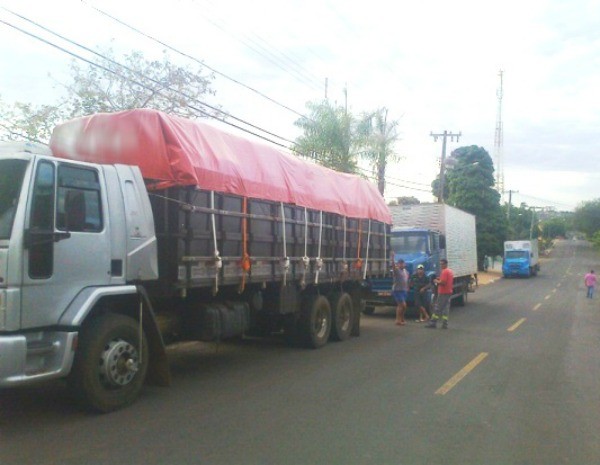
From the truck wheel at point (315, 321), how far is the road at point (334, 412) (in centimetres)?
28

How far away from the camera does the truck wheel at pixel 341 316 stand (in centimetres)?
1295

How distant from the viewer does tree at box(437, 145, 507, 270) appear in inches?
2191

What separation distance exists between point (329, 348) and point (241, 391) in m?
4.23

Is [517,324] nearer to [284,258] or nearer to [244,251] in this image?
[284,258]

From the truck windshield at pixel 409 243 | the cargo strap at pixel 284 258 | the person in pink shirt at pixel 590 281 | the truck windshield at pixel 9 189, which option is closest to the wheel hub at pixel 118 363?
the truck windshield at pixel 9 189

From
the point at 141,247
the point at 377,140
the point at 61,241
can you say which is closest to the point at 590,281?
the point at 377,140

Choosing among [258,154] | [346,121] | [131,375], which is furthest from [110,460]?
[346,121]

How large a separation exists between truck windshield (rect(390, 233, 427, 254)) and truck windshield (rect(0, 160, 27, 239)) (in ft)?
45.4

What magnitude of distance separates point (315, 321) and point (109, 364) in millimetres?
5734

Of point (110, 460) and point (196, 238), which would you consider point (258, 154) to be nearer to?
point (196, 238)

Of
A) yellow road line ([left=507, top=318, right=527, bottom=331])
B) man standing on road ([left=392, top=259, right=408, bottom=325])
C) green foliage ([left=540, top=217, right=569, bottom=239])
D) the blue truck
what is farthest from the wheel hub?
green foliage ([left=540, top=217, right=569, bottom=239])

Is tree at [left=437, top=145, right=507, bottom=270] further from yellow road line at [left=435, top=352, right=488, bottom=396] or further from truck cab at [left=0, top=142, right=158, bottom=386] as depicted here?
truck cab at [left=0, top=142, right=158, bottom=386]

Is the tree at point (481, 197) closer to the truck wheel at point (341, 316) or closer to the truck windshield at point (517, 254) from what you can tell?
the truck windshield at point (517, 254)

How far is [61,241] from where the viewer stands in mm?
6449
